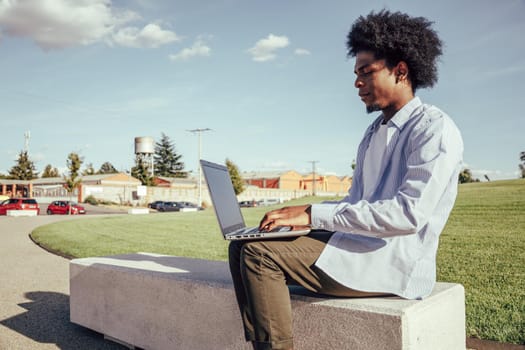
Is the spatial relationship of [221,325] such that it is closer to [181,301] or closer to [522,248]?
[181,301]

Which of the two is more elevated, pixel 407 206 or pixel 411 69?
pixel 411 69

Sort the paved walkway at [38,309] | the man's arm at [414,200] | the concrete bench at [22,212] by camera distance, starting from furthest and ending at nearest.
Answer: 1. the concrete bench at [22,212]
2. the paved walkway at [38,309]
3. the man's arm at [414,200]

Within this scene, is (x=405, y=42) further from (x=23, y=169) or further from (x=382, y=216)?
(x=23, y=169)

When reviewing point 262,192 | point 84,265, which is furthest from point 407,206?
point 262,192

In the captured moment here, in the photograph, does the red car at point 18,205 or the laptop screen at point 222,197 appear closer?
the laptop screen at point 222,197

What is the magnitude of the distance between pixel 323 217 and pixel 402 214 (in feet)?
1.12

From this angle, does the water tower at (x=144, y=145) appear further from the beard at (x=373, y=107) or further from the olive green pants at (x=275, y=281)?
the olive green pants at (x=275, y=281)

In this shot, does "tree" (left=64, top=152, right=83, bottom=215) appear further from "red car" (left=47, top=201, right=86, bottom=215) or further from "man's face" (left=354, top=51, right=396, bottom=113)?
"man's face" (left=354, top=51, right=396, bottom=113)

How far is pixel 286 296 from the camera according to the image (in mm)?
2105

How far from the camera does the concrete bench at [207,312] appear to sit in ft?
6.86

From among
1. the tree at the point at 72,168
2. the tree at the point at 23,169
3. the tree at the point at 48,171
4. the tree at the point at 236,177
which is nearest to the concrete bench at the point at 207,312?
the tree at the point at 72,168

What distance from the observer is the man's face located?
7.55ft

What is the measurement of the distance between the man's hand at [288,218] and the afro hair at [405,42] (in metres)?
0.89

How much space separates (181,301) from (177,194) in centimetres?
5889
